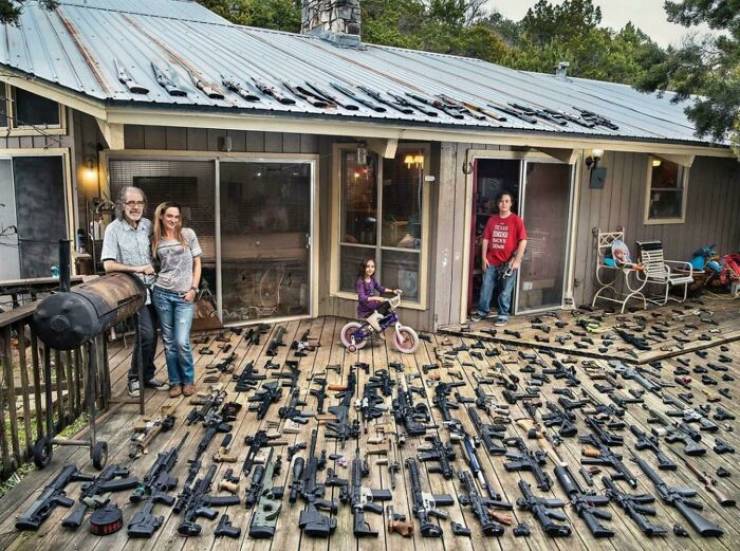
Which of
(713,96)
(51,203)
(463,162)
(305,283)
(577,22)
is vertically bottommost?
(305,283)

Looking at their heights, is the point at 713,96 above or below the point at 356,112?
above

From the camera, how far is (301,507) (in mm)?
3393

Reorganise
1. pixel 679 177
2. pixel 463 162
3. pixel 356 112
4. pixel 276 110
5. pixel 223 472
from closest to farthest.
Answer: pixel 223 472 → pixel 276 110 → pixel 356 112 → pixel 463 162 → pixel 679 177

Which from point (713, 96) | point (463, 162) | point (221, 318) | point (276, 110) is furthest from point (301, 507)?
point (713, 96)

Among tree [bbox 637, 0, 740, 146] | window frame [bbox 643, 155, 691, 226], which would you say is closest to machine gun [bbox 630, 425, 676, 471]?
tree [bbox 637, 0, 740, 146]

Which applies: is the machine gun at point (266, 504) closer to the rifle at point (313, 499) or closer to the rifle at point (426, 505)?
the rifle at point (313, 499)

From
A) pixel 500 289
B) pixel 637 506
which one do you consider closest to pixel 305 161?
pixel 500 289

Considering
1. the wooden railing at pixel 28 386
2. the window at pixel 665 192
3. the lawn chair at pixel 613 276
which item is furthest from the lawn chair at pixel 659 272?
the wooden railing at pixel 28 386

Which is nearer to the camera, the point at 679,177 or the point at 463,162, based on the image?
the point at 463,162

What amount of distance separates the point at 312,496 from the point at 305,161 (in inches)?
183

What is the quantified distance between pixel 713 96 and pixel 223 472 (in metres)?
7.20

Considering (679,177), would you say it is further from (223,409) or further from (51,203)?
(51,203)

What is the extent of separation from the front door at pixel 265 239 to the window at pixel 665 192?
4.99 m

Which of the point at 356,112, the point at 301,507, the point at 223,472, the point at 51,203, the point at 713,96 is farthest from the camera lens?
the point at 713,96
